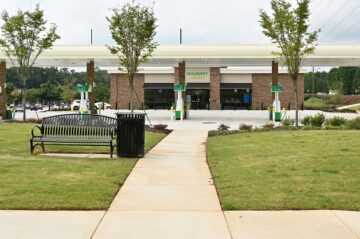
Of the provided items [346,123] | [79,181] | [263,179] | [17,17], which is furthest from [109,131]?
[17,17]

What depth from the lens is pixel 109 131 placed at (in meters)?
12.4

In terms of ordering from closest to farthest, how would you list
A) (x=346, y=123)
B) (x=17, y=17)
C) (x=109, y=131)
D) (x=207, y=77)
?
(x=109, y=131)
(x=346, y=123)
(x=17, y=17)
(x=207, y=77)

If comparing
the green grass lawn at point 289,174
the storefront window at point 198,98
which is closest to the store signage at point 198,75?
the storefront window at point 198,98

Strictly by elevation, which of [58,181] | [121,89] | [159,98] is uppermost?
[121,89]

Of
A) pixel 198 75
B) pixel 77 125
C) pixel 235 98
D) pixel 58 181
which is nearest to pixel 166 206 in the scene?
pixel 58 181

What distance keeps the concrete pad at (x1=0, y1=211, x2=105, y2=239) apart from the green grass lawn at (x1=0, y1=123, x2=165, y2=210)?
0.92ft

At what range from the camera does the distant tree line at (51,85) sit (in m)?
65.4

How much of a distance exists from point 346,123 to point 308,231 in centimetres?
1606

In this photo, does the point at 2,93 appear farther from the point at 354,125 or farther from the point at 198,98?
the point at 198,98

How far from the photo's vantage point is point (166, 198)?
6945 millimetres

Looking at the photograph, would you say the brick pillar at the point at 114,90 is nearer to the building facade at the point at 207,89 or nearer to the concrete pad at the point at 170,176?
the building facade at the point at 207,89

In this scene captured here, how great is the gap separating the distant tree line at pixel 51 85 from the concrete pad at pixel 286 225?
44649mm

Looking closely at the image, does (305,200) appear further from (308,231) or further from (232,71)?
(232,71)

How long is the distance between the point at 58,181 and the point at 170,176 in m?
2.16
